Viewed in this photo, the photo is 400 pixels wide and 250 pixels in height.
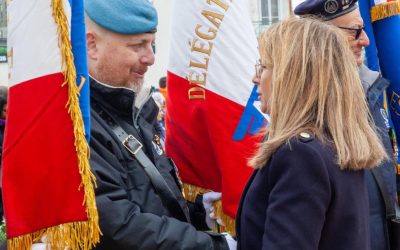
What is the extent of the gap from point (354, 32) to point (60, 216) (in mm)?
1696

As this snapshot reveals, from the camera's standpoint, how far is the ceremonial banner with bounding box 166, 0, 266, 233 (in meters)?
3.28

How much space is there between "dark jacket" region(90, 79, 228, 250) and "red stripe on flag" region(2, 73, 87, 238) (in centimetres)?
17

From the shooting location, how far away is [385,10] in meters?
3.42

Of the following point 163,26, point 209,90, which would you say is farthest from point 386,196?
point 163,26

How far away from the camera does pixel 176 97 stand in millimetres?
3389

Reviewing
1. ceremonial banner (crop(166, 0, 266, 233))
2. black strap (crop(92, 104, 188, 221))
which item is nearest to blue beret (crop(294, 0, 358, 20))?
ceremonial banner (crop(166, 0, 266, 233))

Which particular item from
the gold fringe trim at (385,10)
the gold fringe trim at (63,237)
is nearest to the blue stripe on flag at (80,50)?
the gold fringe trim at (63,237)

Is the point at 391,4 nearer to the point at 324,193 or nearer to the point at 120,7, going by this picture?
the point at 120,7

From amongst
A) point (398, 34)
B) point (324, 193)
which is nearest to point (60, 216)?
point (324, 193)

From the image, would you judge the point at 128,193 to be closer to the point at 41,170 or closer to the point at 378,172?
the point at 41,170

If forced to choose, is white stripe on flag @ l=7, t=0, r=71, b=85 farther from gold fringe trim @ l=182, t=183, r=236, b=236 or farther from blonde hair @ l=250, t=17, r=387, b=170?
gold fringe trim @ l=182, t=183, r=236, b=236

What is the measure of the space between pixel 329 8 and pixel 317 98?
127cm

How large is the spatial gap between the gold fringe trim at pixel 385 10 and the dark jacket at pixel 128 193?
1527mm

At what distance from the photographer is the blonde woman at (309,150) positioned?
1825 millimetres
